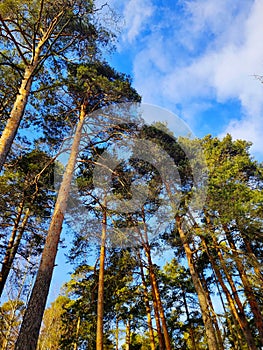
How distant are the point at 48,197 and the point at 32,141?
2301 millimetres

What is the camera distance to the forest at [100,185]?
21.9 feet

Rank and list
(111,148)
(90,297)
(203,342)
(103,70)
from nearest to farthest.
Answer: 1. (103,70)
2. (111,148)
3. (90,297)
4. (203,342)

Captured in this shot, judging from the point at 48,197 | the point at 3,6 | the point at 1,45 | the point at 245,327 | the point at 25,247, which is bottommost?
the point at 245,327

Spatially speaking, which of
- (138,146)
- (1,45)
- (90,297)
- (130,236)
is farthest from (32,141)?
(90,297)

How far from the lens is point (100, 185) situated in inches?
399

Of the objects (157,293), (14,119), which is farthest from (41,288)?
(157,293)

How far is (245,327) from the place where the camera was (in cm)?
944

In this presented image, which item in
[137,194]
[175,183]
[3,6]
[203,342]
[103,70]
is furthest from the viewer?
[203,342]

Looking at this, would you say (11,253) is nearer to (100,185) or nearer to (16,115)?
(100,185)

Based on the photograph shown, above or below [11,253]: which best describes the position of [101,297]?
below

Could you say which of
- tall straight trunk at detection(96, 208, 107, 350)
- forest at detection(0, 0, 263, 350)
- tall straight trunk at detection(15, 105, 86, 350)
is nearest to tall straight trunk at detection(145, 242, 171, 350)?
forest at detection(0, 0, 263, 350)

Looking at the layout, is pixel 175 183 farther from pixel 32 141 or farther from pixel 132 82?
pixel 32 141

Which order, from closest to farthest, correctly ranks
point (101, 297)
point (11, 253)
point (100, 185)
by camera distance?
point (11, 253) → point (101, 297) → point (100, 185)

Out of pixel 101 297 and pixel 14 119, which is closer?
pixel 14 119
